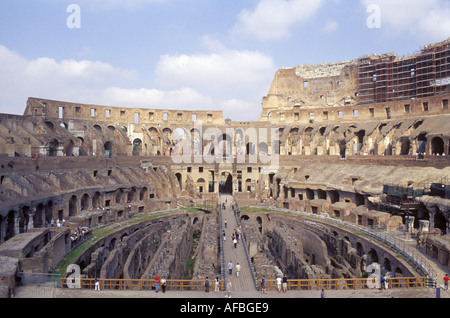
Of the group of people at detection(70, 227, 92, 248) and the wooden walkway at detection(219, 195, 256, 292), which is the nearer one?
the wooden walkway at detection(219, 195, 256, 292)

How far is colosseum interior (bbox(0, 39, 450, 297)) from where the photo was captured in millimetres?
22375

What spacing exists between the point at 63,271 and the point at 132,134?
3284cm

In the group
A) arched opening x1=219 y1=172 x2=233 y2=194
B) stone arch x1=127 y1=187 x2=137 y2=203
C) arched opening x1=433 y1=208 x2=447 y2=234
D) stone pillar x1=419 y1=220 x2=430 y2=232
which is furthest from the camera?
arched opening x1=219 y1=172 x2=233 y2=194

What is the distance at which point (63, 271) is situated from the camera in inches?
733

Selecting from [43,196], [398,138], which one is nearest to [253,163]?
[398,138]

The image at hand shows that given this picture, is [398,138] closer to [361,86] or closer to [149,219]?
[361,86]

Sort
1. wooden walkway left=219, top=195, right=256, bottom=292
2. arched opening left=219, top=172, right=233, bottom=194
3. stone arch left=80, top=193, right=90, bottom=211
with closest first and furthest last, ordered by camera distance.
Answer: wooden walkway left=219, top=195, right=256, bottom=292 < stone arch left=80, top=193, right=90, bottom=211 < arched opening left=219, top=172, right=233, bottom=194

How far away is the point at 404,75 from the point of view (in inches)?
1817

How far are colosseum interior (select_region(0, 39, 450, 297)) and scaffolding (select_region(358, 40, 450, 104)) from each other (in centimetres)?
16

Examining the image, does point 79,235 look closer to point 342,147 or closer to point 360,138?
point 342,147

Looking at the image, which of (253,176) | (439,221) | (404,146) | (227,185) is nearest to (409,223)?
(439,221)

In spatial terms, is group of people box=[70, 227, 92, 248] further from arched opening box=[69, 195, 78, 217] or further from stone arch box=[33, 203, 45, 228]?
arched opening box=[69, 195, 78, 217]

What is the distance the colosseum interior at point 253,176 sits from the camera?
22375 millimetres

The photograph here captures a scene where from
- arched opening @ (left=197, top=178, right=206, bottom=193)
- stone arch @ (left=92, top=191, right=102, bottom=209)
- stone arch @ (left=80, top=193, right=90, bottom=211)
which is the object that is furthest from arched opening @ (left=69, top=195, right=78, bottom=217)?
arched opening @ (left=197, top=178, right=206, bottom=193)
